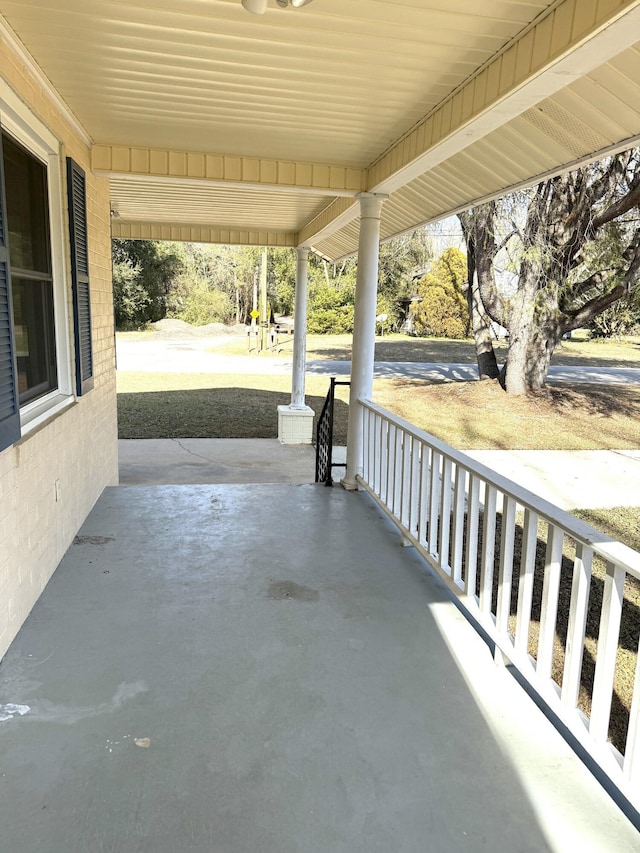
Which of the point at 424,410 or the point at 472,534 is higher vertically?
the point at 472,534

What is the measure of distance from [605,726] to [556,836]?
0.33 m

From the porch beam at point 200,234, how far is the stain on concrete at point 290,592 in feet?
20.1

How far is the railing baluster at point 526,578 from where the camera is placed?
7.13ft

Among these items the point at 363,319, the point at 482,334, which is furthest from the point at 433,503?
the point at 482,334

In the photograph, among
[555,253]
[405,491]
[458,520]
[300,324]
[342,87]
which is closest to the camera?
[458,520]

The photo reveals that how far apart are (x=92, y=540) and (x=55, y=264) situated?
65.0 inches

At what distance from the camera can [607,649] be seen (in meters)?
1.75

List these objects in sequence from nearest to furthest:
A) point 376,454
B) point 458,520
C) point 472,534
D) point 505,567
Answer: point 505,567 → point 472,534 → point 458,520 → point 376,454

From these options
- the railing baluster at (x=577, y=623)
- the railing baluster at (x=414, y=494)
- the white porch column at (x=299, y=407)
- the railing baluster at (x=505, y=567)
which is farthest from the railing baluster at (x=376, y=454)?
the white porch column at (x=299, y=407)

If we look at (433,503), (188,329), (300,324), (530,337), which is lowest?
(433,503)

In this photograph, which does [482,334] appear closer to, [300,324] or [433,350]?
[300,324]

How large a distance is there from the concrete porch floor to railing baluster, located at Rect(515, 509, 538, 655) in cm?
→ 21

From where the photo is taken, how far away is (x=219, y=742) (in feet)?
6.39

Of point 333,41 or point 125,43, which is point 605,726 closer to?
point 333,41
